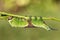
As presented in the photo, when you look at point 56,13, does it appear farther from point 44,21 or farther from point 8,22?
point 8,22

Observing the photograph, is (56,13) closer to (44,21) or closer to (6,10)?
(44,21)

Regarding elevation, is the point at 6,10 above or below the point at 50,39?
above

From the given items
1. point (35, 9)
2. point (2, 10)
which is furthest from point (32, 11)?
point (2, 10)
